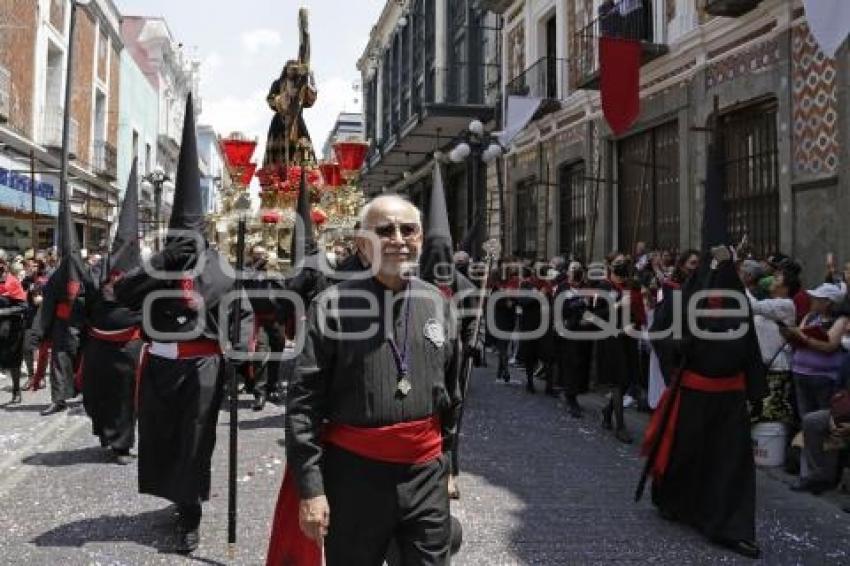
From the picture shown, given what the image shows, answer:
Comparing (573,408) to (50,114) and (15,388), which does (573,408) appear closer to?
(15,388)

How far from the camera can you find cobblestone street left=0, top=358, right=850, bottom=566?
185 inches

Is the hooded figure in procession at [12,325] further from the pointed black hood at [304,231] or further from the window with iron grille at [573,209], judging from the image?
the window with iron grille at [573,209]

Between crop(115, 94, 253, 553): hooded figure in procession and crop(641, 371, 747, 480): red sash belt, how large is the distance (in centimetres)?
272

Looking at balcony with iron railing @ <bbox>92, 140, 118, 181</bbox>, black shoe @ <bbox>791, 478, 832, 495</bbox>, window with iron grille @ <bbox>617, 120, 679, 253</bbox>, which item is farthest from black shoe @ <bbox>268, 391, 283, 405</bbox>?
balcony with iron railing @ <bbox>92, 140, 118, 181</bbox>

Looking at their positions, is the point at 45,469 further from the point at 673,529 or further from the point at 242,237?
the point at 673,529

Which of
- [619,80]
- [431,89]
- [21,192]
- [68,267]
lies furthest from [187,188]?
[431,89]

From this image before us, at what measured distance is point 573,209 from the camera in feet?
58.3

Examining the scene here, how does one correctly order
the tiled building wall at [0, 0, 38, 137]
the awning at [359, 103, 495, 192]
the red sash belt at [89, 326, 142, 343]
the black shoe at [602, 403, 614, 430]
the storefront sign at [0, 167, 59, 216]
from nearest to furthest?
the red sash belt at [89, 326, 142, 343] → the black shoe at [602, 403, 614, 430] → the storefront sign at [0, 167, 59, 216] → the tiled building wall at [0, 0, 38, 137] → the awning at [359, 103, 495, 192]

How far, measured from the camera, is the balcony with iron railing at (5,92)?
19.1 m

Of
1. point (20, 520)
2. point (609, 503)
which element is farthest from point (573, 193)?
point (20, 520)

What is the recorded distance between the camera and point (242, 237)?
16.3ft

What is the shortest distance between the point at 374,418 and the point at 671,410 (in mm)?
3189

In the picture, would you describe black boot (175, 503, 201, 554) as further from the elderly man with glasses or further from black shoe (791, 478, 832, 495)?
black shoe (791, 478, 832, 495)

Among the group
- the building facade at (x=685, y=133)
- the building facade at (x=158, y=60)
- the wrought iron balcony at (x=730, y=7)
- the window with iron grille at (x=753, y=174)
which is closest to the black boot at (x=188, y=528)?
the building facade at (x=685, y=133)
